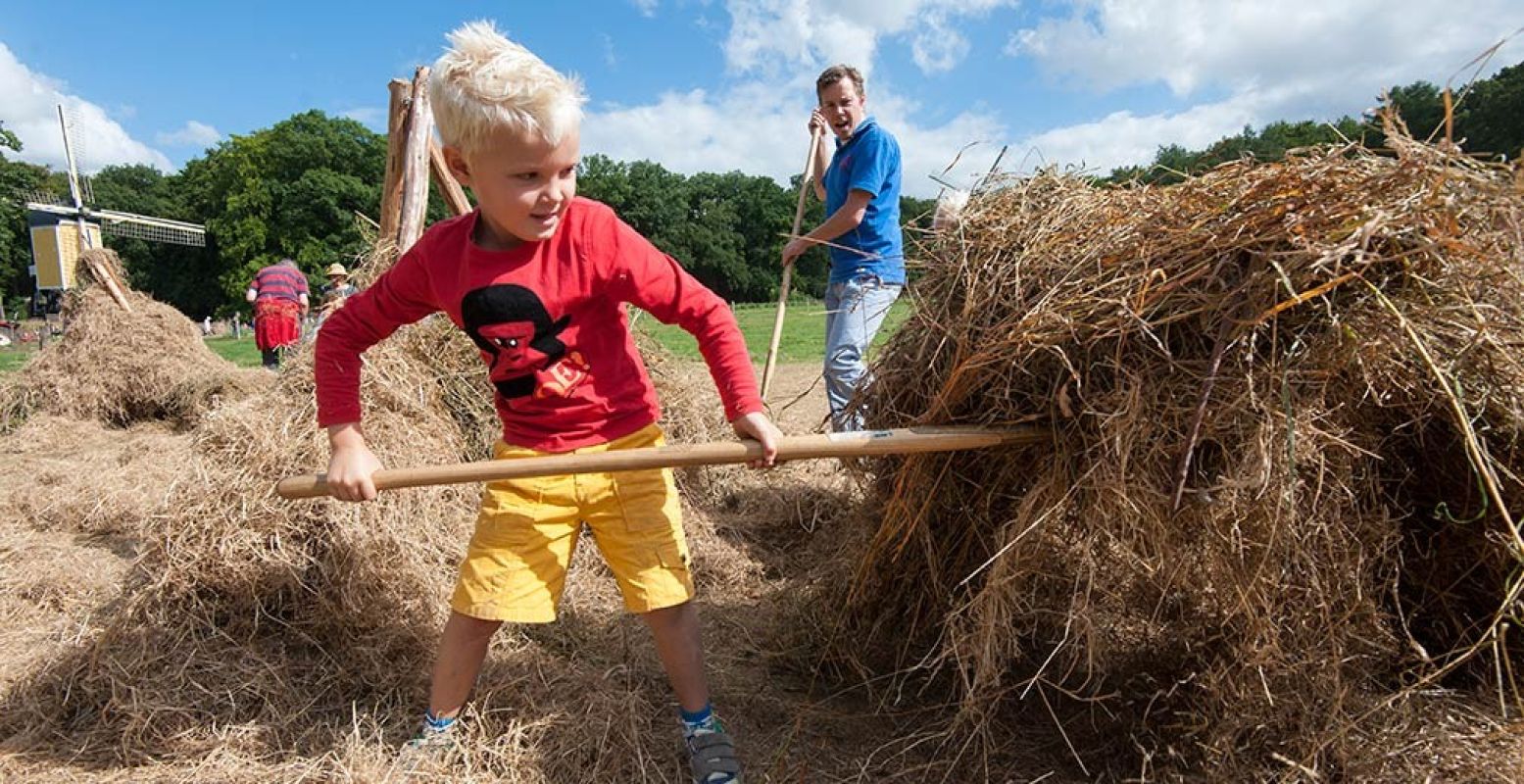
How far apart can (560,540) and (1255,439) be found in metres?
1.81

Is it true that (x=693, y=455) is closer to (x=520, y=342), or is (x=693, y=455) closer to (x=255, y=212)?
(x=520, y=342)

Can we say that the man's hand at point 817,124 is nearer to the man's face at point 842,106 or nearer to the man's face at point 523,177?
the man's face at point 842,106

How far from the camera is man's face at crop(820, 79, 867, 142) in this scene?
15.7 ft

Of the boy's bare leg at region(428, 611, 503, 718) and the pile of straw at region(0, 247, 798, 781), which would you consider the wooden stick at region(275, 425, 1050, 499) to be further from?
the pile of straw at region(0, 247, 798, 781)

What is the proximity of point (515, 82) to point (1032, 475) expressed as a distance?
1.69 metres

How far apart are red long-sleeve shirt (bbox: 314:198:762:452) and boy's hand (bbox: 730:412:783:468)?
35 millimetres

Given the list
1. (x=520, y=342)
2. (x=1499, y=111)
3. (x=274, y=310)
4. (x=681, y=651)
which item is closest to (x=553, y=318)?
(x=520, y=342)

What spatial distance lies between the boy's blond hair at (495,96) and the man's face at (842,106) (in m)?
2.79

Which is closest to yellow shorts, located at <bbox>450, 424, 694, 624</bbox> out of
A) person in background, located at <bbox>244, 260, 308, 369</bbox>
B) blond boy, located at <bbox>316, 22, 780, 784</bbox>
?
blond boy, located at <bbox>316, 22, 780, 784</bbox>

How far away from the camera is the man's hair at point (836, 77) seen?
4.82 m

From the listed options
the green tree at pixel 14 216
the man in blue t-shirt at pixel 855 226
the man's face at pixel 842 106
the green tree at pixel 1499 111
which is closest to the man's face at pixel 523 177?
the man in blue t-shirt at pixel 855 226

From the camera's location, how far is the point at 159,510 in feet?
11.1

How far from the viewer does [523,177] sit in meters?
2.21

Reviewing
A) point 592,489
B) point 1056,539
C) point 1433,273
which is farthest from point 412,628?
point 1433,273
